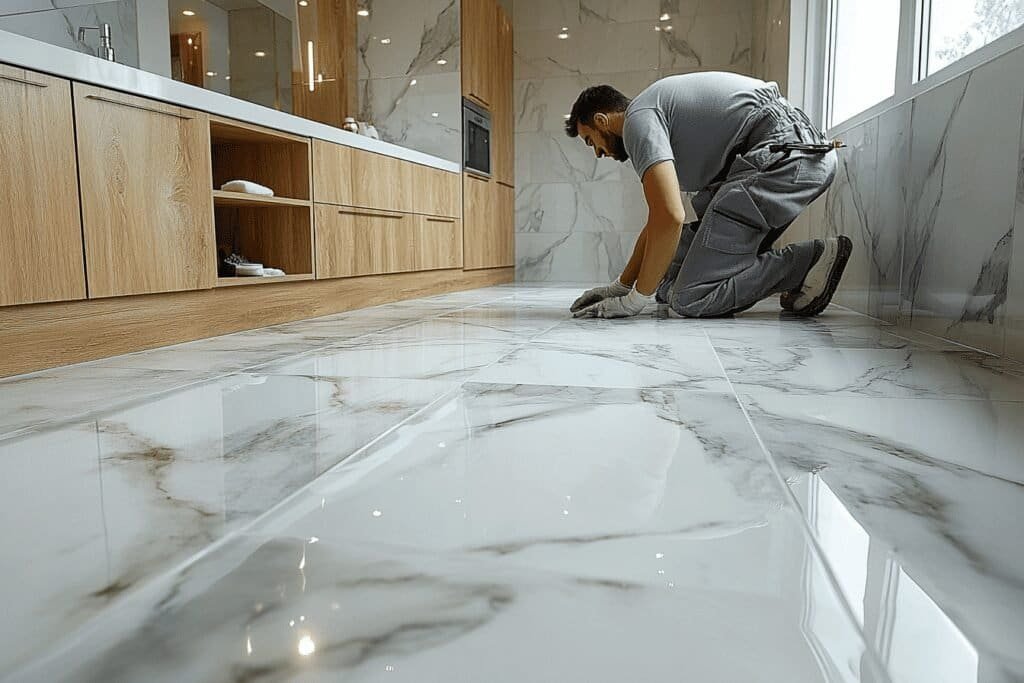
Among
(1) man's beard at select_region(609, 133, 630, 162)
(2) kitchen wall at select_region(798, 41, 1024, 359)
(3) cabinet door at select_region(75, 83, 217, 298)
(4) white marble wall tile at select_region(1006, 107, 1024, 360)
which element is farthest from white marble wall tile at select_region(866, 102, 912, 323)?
(3) cabinet door at select_region(75, 83, 217, 298)

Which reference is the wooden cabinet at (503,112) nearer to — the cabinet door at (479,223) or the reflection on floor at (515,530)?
the cabinet door at (479,223)

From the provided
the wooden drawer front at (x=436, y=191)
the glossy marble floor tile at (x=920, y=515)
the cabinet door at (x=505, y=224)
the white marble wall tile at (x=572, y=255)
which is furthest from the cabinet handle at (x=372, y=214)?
the white marble wall tile at (x=572, y=255)

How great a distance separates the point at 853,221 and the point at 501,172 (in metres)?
3.02

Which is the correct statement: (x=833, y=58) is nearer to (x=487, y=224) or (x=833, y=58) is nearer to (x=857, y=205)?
(x=857, y=205)

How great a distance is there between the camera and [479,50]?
482cm

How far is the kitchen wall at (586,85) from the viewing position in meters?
5.52

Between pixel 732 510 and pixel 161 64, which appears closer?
pixel 732 510

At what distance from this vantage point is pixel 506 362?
1630mm

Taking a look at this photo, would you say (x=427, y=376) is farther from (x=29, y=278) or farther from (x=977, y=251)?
(x=977, y=251)

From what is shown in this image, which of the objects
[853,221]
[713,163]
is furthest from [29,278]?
[853,221]

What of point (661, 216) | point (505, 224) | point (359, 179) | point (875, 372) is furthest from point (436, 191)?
point (875, 372)

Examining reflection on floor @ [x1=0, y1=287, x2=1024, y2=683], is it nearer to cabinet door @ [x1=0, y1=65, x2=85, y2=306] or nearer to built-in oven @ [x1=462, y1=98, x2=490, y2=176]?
cabinet door @ [x1=0, y1=65, x2=85, y2=306]

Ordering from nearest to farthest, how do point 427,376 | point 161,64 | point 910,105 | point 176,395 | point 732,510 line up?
point 732,510 < point 176,395 < point 427,376 < point 910,105 < point 161,64

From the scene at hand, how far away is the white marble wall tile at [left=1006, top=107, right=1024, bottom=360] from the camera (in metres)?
1.62
